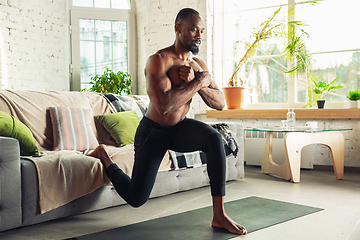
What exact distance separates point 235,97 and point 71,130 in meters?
2.40

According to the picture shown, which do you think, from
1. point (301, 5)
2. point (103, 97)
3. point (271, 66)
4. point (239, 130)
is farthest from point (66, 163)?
point (301, 5)

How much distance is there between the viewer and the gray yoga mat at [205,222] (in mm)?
1989

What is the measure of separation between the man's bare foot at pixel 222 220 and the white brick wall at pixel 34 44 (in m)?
3.81

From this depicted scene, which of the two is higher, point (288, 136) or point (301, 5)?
point (301, 5)

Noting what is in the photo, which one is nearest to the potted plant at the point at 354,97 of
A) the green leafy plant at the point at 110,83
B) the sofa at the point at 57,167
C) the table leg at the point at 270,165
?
the table leg at the point at 270,165

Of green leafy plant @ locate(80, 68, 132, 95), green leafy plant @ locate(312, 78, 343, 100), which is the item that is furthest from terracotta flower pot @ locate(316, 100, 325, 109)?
green leafy plant @ locate(80, 68, 132, 95)

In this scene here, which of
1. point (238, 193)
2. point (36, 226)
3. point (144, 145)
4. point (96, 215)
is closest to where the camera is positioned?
point (144, 145)

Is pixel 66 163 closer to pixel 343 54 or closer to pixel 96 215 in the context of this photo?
pixel 96 215

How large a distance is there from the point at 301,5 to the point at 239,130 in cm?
213

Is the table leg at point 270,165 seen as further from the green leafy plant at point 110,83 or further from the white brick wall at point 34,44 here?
the white brick wall at point 34,44

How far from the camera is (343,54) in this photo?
443cm

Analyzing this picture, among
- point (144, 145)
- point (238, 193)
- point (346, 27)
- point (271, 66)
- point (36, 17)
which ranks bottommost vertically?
point (238, 193)

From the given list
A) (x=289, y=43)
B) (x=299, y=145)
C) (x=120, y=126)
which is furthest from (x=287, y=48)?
(x=120, y=126)

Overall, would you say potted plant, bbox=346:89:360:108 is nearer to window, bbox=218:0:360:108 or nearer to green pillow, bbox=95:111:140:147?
window, bbox=218:0:360:108
